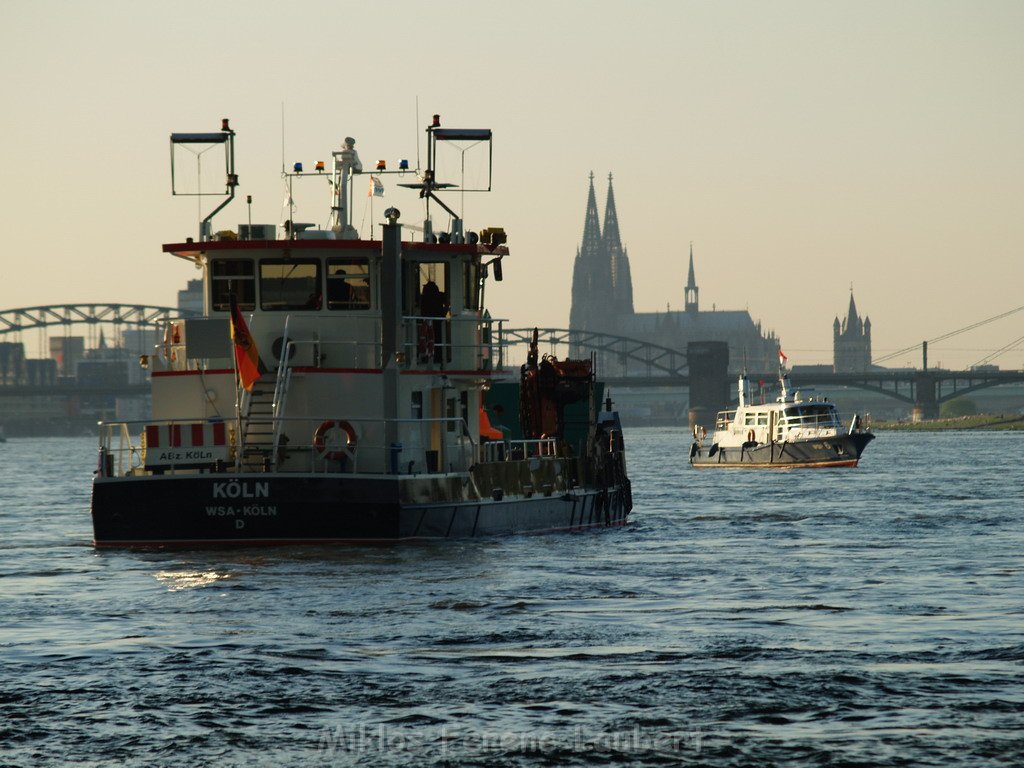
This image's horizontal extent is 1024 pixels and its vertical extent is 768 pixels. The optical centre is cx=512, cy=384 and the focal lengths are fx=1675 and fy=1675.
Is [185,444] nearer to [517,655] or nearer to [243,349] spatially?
[243,349]

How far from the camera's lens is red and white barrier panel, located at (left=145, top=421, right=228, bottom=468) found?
1188 inches

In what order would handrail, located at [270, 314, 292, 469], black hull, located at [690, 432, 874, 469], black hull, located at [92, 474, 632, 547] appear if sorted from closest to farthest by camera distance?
black hull, located at [92, 474, 632, 547] → handrail, located at [270, 314, 292, 469] → black hull, located at [690, 432, 874, 469]

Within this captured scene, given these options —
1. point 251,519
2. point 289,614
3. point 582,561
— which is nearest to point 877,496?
point 582,561

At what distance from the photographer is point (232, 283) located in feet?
107

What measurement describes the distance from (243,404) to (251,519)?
2514 millimetres

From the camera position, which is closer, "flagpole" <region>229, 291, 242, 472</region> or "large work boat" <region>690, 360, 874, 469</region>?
"flagpole" <region>229, 291, 242, 472</region>

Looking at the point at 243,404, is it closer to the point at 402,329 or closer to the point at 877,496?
the point at 402,329

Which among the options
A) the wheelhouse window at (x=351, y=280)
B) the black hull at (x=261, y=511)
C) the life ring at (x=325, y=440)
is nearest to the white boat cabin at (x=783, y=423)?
the wheelhouse window at (x=351, y=280)

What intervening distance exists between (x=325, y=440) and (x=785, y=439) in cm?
6534

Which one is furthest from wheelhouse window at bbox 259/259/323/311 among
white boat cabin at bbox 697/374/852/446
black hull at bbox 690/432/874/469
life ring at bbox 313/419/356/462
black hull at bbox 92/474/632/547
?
white boat cabin at bbox 697/374/852/446

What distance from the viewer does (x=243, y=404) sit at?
30938mm

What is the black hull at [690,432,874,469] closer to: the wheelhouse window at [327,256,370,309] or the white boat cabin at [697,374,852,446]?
the white boat cabin at [697,374,852,446]

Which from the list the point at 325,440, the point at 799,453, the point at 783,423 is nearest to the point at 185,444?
the point at 325,440

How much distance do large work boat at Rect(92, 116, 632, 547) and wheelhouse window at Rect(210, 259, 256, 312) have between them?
4cm
